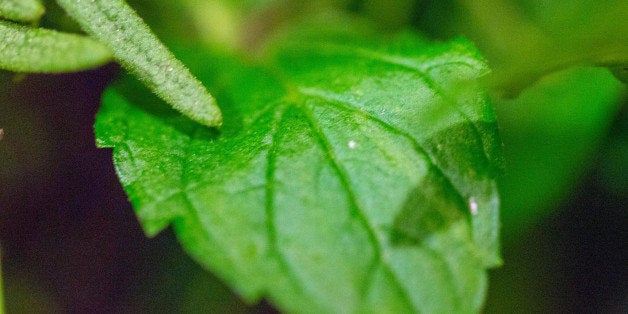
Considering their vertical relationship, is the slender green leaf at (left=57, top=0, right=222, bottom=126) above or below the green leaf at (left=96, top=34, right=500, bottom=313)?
above

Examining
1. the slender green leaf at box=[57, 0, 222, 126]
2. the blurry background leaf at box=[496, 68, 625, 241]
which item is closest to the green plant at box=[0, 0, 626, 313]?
the slender green leaf at box=[57, 0, 222, 126]

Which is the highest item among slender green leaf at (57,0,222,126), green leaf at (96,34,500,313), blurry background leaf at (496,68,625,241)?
slender green leaf at (57,0,222,126)

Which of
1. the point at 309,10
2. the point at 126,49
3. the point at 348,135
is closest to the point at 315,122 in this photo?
the point at 348,135

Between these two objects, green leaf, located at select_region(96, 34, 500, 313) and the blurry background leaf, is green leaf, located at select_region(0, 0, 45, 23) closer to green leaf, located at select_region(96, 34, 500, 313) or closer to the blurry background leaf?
green leaf, located at select_region(96, 34, 500, 313)

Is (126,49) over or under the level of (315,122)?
over

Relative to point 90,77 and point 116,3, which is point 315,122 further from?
point 90,77

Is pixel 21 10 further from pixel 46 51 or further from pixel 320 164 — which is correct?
pixel 320 164
